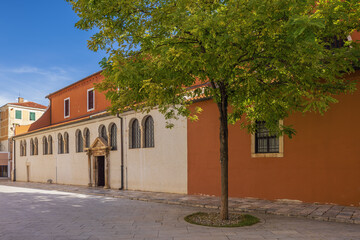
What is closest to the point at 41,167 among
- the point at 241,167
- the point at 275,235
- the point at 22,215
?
the point at 22,215

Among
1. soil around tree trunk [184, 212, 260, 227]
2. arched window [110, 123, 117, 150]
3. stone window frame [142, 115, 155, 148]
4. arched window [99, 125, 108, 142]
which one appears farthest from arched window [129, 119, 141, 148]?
soil around tree trunk [184, 212, 260, 227]

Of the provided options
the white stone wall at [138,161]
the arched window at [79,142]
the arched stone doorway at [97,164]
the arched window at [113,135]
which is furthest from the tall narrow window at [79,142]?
the arched window at [113,135]

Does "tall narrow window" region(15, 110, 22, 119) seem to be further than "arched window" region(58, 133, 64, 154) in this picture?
Yes

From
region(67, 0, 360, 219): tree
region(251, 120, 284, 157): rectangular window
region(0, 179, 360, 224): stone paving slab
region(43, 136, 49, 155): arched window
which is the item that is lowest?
region(0, 179, 360, 224): stone paving slab

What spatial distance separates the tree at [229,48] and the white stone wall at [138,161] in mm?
6494

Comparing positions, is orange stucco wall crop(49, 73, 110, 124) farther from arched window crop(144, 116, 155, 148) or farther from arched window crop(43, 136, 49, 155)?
arched window crop(144, 116, 155, 148)

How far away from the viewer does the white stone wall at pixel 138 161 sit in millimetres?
15242

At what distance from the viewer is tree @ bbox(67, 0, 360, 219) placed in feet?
20.1

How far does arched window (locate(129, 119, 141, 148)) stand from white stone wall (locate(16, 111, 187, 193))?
0.28 meters

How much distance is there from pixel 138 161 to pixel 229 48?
1242 cm

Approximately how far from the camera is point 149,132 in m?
17.4

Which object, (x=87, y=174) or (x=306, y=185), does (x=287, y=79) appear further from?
(x=87, y=174)

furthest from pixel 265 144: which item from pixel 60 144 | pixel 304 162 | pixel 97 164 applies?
pixel 60 144

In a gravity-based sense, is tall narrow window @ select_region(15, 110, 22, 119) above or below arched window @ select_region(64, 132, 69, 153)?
above
